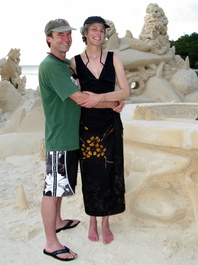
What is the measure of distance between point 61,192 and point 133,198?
704 millimetres

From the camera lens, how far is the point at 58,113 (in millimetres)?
1688

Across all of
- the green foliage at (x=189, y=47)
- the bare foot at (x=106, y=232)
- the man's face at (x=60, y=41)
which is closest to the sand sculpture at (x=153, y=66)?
the bare foot at (x=106, y=232)

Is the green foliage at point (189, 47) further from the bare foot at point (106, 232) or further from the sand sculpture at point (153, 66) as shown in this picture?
the bare foot at point (106, 232)

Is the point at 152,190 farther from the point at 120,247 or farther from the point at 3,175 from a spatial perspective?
the point at 3,175

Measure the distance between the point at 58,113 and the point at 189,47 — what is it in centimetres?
1362

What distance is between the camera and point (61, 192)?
5.72ft

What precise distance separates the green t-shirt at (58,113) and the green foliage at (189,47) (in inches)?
485

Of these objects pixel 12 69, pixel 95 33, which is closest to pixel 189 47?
pixel 12 69

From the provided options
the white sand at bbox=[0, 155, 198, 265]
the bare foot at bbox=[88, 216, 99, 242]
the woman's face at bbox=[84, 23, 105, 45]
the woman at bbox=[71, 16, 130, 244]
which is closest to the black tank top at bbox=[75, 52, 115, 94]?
the woman at bbox=[71, 16, 130, 244]

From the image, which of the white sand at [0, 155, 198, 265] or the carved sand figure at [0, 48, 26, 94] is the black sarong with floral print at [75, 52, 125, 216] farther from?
the carved sand figure at [0, 48, 26, 94]

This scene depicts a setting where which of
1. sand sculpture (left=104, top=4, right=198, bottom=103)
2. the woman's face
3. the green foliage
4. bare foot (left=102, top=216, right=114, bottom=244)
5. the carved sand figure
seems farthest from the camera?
the green foliage

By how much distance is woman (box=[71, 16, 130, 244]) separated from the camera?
1742mm

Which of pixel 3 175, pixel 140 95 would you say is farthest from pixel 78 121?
pixel 140 95

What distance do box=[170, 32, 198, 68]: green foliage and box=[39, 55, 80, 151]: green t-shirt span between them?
1231 cm
